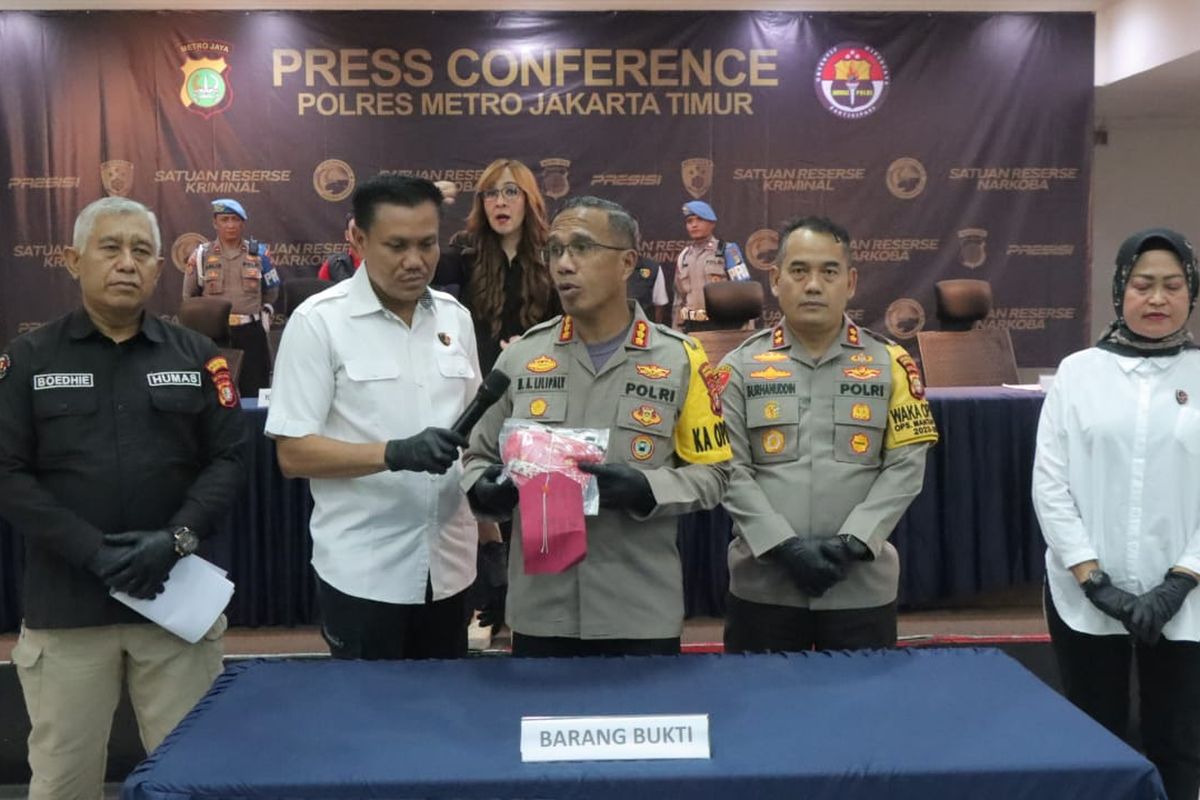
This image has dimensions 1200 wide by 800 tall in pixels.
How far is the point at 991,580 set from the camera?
385cm

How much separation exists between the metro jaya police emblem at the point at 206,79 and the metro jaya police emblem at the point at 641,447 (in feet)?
22.4

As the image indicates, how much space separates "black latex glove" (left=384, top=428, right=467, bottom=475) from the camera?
1630 millimetres

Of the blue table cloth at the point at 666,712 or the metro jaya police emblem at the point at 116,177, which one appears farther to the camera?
the metro jaya police emblem at the point at 116,177

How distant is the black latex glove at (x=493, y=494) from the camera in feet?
5.25

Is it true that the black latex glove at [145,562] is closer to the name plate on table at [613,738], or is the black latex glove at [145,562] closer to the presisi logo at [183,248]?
the name plate on table at [613,738]

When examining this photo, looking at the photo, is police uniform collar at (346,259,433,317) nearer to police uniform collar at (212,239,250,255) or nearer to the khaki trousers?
the khaki trousers

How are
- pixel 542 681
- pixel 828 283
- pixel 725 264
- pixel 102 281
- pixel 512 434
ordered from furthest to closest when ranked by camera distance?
pixel 725 264 → pixel 828 283 → pixel 102 281 → pixel 512 434 → pixel 542 681

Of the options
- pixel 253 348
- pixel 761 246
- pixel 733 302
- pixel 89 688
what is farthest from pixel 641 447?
pixel 761 246

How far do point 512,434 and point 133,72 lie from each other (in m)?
7.18

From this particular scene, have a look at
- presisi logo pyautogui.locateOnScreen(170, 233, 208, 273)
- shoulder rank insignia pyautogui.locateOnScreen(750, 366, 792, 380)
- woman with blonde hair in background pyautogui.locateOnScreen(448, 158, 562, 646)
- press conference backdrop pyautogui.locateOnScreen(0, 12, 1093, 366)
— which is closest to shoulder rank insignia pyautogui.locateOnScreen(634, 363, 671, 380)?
shoulder rank insignia pyautogui.locateOnScreen(750, 366, 792, 380)

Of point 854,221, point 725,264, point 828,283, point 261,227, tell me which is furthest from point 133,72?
point 828,283

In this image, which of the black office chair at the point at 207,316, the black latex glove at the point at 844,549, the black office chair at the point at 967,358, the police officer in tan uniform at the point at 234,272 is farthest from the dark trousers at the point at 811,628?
the police officer in tan uniform at the point at 234,272

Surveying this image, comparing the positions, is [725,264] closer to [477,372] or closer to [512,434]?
[477,372]

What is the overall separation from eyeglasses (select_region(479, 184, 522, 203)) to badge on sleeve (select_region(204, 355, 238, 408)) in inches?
51.2
